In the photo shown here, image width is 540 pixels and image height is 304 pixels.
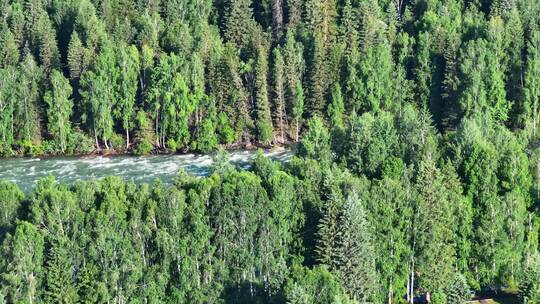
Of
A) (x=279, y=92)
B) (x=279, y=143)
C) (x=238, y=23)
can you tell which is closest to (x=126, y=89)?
(x=279, y=92)

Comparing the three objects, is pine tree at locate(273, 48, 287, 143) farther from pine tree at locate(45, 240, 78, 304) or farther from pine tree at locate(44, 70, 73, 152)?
pine tree at locate(45, 240, 78, 304)

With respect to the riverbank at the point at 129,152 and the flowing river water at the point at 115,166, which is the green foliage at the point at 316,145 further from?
the riverbank at the point at 129,152

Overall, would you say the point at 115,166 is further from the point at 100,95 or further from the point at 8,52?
the point at 8,52

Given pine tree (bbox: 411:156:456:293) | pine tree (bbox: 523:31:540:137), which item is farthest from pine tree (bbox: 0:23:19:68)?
pine tree (bbox: 411:156:456:293)

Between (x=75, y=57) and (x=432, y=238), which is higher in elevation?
(x=75, y=57)

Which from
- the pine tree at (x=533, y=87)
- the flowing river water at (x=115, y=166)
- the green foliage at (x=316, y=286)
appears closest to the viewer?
the green foliage at (x=316, y=286)

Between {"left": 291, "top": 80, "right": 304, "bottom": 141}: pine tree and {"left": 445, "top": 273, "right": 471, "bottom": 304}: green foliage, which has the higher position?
{"left": 291, "top": 80, "right": 304, "bottom": 141}: pine tree

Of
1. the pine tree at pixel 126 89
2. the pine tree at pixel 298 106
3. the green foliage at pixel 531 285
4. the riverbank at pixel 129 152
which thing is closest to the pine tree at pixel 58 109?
the riverbank at pixel 129 152
